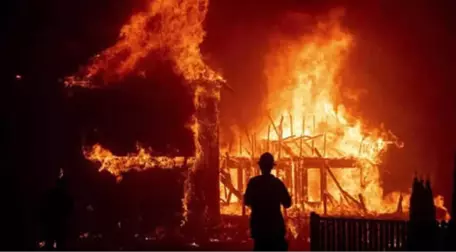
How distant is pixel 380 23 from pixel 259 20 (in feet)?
20.1

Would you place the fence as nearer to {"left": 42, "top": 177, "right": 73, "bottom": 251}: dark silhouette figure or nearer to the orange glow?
{"left": 42, "top": 177, "right": 73, "bottom": 251}: dark silhouette figure

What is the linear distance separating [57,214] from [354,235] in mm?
6525

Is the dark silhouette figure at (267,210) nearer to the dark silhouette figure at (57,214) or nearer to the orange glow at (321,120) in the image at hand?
the dark silhouette figure at (57,214)

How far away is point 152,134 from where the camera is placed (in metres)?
24.4

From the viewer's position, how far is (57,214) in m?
15.7

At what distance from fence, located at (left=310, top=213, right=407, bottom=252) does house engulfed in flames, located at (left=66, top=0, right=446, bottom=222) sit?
10306 mm

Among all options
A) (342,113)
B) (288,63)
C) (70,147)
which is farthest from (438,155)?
(70,147)

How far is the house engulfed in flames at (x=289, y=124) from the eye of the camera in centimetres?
2491

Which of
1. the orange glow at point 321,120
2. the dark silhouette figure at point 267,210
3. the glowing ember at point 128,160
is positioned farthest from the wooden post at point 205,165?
the dark silhouette figure at point 267,210

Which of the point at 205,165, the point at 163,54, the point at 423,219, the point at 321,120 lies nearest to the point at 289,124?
the point at 321,120

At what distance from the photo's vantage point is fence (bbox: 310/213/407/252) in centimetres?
1460

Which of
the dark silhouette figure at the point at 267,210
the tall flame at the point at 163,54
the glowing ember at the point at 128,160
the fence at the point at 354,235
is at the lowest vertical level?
the fence at the point at 354,235

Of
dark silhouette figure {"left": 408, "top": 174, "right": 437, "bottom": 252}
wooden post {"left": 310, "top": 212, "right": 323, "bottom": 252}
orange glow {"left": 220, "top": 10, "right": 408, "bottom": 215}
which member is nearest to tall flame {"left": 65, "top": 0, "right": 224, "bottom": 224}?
orange glow {"left": 220, "top": 10, "right": 408, "bottom": 215}

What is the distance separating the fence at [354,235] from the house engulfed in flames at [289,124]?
10306 mm
